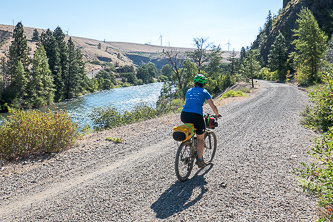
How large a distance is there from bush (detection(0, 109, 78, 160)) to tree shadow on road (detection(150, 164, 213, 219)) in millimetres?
4920

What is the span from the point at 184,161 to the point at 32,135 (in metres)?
5.56

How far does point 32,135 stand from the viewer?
7285mm

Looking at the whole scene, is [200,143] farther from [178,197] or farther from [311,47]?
[311,47]

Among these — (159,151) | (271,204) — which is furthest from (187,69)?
(271,204)

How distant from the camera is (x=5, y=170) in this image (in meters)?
6.20

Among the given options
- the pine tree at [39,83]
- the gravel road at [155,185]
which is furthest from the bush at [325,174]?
the pine tree at [39,83]

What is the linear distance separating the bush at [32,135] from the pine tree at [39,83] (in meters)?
46.4

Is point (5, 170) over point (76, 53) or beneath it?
Result: beneath

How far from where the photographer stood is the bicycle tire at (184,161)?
16.3 feet

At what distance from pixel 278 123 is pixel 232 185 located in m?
7.32

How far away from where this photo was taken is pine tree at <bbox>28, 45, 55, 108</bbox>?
4762 cm

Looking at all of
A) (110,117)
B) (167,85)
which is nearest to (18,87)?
(167,85)

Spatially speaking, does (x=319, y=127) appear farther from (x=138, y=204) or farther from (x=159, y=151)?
(x=138, y=204)

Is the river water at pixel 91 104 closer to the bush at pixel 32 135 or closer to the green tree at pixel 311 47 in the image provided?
the bush at pixel 32 135
